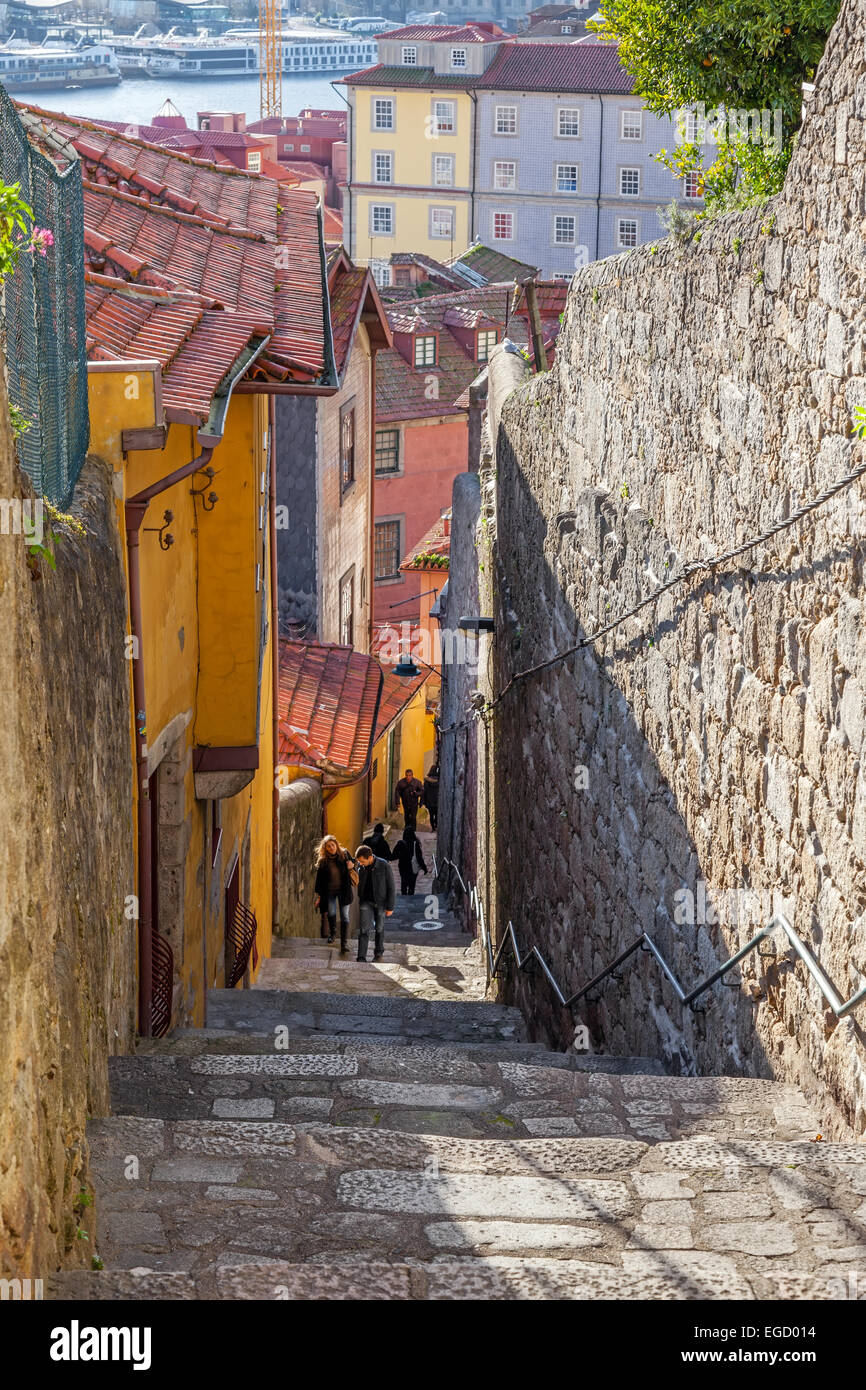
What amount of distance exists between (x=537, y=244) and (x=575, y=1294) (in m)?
61.4

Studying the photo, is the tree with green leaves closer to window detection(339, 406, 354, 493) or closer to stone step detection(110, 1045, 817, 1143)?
stone step detection(110, 1045, 817, 1143)

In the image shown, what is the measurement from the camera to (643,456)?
22.9ft

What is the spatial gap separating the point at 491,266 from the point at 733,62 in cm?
4022

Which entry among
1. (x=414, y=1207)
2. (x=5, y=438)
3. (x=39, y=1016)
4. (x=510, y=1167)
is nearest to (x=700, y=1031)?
(x=510, y=1167)

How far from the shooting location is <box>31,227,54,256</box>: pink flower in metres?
4.85

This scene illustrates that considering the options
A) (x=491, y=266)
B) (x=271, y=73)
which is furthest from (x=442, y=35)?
(x=271, y=73)

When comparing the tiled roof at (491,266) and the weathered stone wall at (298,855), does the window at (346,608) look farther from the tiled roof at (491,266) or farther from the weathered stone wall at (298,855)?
the tiled roof at (491,266)

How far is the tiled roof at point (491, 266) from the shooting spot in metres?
44.7

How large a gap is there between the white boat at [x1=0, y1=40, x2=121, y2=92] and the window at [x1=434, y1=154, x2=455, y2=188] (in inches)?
3572

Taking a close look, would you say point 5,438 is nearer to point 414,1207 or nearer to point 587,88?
point 414,1207

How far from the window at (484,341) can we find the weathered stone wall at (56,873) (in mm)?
31364

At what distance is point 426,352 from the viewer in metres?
36.1

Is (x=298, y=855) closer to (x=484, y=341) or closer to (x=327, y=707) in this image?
(x=327, y=707)

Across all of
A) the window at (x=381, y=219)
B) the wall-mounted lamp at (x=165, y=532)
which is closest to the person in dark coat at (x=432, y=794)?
the wall-mounted lamp at (x=165, y=532)
